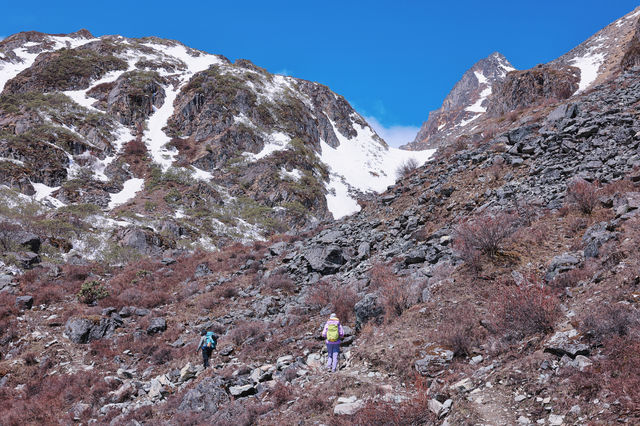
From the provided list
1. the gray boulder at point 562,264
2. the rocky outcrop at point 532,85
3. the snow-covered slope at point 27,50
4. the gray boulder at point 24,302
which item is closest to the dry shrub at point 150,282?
the gray boulder at point 24,302

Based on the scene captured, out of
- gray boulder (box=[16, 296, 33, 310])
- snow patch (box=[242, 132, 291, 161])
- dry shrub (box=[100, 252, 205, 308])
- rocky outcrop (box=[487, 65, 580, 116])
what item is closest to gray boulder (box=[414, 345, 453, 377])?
dry shrub (box=[100, 252, 205, 308])

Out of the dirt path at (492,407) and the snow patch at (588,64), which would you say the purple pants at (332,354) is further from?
the snow patch at (588,64)

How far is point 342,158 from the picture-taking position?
87.2 meters

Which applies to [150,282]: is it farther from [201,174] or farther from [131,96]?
[131,96]

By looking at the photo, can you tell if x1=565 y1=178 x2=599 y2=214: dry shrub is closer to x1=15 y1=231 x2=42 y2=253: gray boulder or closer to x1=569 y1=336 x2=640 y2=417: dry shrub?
x1=569 y1=336 x2=640 y2=417: dry shrub

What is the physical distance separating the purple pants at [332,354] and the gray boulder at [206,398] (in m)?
2.50

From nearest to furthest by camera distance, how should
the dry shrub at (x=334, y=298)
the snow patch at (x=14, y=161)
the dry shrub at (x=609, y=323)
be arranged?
the dry shrub at (x=609, y=323)
the dry shrub at (x=334, y=298)
the snow patch at (x=14, y=161)

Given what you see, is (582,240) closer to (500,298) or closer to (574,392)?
(500,298)

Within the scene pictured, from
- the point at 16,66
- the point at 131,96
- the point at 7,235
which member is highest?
the point at 16,66

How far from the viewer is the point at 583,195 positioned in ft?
32.7

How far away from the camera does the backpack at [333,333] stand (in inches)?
336

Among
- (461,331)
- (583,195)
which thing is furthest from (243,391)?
(583,195)

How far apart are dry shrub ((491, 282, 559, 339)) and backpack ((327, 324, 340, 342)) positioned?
3.66 meters

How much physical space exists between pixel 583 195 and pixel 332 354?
8.51m
